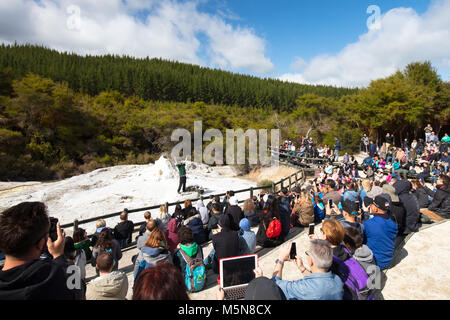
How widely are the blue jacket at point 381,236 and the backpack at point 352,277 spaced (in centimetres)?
130

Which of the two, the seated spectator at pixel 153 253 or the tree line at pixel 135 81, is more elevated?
the tree line at pixel 135 81

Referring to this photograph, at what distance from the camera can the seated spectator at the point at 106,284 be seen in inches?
94.9

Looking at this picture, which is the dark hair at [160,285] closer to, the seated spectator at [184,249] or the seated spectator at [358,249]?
the seated spectator at [184,249]

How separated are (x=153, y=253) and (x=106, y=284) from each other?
0.72m

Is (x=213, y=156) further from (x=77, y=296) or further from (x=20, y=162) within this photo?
(x=77, y=296)

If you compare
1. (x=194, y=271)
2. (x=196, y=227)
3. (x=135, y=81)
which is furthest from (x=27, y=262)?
(x=135, y=81)

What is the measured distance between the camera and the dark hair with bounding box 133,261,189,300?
1.35 metres

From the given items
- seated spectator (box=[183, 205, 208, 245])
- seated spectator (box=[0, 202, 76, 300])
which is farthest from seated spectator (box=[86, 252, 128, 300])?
seated spectator (box=[183, 205, 208, 245])

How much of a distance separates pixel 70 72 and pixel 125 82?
10.4 metres

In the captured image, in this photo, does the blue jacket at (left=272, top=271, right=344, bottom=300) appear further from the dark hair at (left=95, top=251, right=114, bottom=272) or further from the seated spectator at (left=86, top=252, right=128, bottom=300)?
the dark hair at (left=95, top=251, right=114, bottom=272)

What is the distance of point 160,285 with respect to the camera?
1359 millimetres

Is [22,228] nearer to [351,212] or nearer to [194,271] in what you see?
[194,271]

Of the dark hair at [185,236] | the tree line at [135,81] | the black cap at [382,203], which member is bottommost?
the dark hair at [185,236]

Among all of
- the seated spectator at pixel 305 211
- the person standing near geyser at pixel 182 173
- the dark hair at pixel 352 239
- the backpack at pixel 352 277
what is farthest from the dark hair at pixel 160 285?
the person standing near geyser at pixel 182 173
